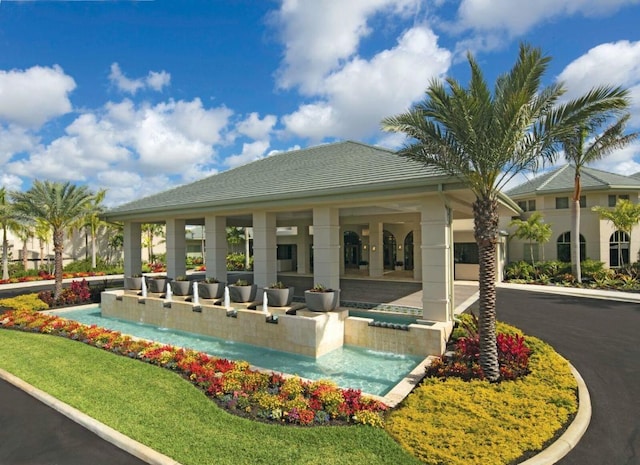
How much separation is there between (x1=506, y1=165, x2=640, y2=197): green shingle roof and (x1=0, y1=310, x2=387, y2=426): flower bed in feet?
97.3

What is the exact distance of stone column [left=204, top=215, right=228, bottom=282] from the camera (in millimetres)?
18875

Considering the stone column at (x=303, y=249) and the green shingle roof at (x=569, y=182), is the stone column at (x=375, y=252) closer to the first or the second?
the stone column at (x=303, y=249)

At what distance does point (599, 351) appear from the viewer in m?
10.8

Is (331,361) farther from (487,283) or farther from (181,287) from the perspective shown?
(181,287)

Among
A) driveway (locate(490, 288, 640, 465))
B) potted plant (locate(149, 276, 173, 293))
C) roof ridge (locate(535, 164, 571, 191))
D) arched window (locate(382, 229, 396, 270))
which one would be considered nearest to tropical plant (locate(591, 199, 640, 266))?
roof ridge (locate(535, 164, 571, 191))

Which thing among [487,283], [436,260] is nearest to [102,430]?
[487,283]

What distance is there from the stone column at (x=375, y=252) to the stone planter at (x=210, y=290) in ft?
40.1

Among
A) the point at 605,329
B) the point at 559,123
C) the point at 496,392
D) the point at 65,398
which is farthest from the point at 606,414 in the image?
the point at 65,398

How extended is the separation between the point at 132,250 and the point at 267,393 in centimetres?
1807

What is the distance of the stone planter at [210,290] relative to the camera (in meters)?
16.8

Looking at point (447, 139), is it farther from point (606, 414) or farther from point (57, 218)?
point (57, 218)

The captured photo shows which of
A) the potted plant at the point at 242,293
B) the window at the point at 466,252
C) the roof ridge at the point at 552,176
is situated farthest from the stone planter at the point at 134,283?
the roof ridge at the point at 552,176

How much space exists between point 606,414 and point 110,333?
47.1ft

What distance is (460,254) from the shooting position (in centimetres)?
2833
